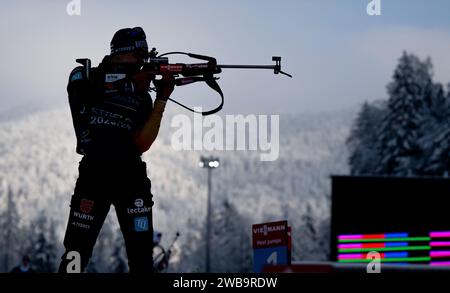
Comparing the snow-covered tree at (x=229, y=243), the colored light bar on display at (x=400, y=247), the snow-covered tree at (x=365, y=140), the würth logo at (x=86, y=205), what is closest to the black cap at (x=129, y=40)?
the würth logo at (x=86, y=205)

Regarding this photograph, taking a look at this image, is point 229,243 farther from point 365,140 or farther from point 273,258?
point 273,258

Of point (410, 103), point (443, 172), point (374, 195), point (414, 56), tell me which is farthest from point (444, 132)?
point (374, 195)

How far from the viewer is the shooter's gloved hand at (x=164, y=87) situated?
8.02m

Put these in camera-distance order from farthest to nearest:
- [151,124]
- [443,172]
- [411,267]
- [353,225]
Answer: [443,172] < [353,225] < [151,124] < [411,267]

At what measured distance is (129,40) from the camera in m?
8.09

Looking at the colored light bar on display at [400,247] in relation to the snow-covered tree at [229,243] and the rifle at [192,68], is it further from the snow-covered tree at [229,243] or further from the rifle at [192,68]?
the snow-covered tree at [229,243]

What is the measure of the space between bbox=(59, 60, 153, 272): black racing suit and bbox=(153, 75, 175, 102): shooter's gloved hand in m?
0.14

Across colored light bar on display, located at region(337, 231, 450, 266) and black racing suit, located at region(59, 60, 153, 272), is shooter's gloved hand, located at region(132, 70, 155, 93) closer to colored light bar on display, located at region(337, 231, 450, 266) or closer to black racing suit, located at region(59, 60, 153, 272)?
black racing suit, located at region(59, 60, 153, 272)

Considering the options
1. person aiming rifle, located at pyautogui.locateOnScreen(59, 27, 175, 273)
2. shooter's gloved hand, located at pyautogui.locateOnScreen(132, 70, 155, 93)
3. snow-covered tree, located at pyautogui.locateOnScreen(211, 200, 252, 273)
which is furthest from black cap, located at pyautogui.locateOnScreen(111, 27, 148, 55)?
snow-covered tree, located at pyautogui.locateOnScreen(211, 200, 252, 273)

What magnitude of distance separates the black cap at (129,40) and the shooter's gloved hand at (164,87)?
25 centimetres
